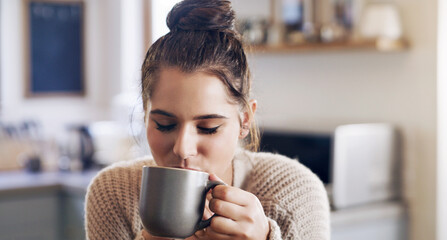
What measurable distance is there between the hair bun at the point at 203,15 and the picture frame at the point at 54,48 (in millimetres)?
3248

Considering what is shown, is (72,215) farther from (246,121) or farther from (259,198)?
(246,121)

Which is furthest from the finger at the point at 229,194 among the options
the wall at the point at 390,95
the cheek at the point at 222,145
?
the wall at the point at 390,95

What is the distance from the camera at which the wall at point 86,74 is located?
13.0 ft

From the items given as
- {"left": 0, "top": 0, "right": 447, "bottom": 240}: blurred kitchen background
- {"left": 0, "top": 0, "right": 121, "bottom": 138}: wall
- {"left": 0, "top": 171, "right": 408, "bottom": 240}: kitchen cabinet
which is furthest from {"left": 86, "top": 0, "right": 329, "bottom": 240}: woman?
{"left": 0, "top": 0, "right": 121, "bottom": 138}: wall

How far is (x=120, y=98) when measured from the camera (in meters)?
4.05

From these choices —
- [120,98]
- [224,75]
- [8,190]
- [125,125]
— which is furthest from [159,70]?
[120,98]

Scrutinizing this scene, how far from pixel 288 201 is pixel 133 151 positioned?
1.97 metres

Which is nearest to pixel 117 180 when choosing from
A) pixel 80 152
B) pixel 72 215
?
pixel 72 215

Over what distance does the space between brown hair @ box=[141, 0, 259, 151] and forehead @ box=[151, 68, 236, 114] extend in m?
0.02

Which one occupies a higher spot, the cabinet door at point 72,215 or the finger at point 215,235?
the finger at point 215,235

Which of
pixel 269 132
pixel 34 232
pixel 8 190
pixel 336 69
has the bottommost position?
pixel 34 232

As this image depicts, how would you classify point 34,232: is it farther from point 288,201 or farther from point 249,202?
point 249,202

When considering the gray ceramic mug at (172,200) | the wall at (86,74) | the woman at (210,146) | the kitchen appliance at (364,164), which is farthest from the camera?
the wall at (86,74)

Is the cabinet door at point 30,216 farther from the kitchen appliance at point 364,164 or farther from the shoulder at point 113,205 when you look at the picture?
the shoulder at point 113,205
